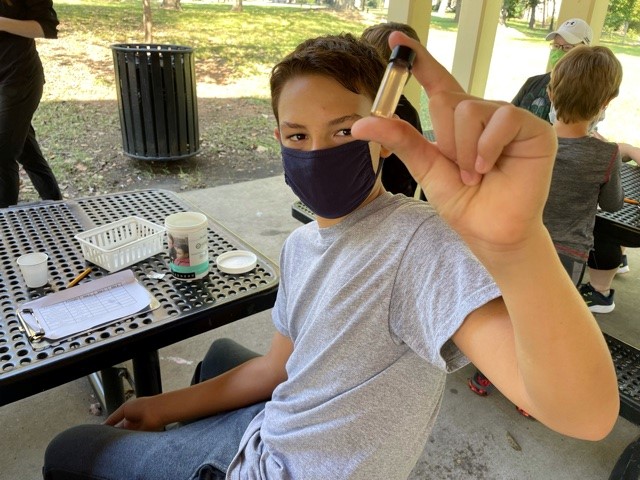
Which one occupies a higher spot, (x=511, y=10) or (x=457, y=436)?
(x=511, y=10)

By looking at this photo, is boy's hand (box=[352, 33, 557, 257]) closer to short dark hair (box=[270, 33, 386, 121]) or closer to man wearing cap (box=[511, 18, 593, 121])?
short dark hair (box=[270, 33, 386, 121])

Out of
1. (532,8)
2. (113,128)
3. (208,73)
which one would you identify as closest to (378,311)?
(113,128)

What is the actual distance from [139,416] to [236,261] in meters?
0.49

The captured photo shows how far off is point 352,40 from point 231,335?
1825 millimetres

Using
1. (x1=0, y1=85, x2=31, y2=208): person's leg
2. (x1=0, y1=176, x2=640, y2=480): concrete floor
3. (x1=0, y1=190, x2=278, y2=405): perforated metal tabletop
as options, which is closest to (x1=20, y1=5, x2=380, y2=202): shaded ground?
(x1=0, y1=85, x2=31, y2=208): person's leg

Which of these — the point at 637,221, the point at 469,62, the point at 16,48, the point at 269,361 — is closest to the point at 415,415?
the point at 269,361

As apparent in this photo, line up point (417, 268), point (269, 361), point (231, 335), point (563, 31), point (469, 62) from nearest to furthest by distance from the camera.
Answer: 1. point (417, 268)
2. point (269, 361)
3. point (231, 335)
4. point (563, 31)
5. point (469, 62)

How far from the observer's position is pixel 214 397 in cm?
131

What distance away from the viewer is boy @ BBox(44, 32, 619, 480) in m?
0.61

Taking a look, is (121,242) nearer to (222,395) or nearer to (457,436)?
(222,395)

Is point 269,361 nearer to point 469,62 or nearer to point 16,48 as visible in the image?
point 16,48

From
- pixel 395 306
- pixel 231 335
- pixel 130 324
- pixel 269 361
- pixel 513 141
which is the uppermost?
pixel 513 141

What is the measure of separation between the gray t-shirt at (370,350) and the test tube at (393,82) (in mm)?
254

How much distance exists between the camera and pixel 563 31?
322 cm
